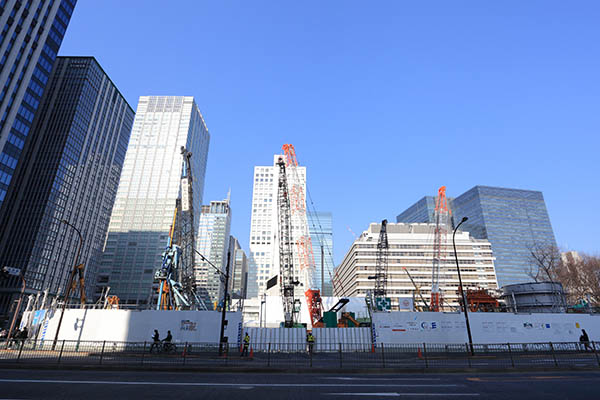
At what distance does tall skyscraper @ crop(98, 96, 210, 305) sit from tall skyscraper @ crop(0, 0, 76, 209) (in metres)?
66.2

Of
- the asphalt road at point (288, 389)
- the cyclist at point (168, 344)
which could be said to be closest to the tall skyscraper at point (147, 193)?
the cyclist at point (168, 344)

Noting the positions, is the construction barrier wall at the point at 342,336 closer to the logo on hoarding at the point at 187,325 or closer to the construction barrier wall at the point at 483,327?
the construction barrier wall at the point at 483,327

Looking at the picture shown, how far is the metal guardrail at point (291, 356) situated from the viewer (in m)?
18.2

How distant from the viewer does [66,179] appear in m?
103

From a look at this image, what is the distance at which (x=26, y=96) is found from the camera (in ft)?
239

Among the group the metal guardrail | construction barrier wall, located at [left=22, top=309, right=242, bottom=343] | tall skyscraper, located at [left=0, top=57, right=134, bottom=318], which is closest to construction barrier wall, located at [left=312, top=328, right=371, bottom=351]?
the metal guardrail

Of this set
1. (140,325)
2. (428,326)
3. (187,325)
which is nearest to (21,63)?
(140,325)

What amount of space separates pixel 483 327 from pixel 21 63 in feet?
328

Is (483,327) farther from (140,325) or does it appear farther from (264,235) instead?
(264,235)

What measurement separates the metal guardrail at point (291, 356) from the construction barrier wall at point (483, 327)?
151 cm

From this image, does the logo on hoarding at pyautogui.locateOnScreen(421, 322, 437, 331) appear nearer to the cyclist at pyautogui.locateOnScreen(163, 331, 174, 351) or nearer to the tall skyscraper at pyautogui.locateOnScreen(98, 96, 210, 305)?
the cyclist at pyautogui.locateOnScreen(163, 331, 174, 351)

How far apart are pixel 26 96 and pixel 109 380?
88.5 metres

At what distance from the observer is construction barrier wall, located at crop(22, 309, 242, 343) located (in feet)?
107

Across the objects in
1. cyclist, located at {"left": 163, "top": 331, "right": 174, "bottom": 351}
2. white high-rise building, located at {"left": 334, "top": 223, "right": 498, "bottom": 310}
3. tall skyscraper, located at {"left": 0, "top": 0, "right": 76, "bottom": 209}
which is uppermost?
tall skyscraper, located at {"left": 0, "top": 0, "right": 76, "bottom": 209}
